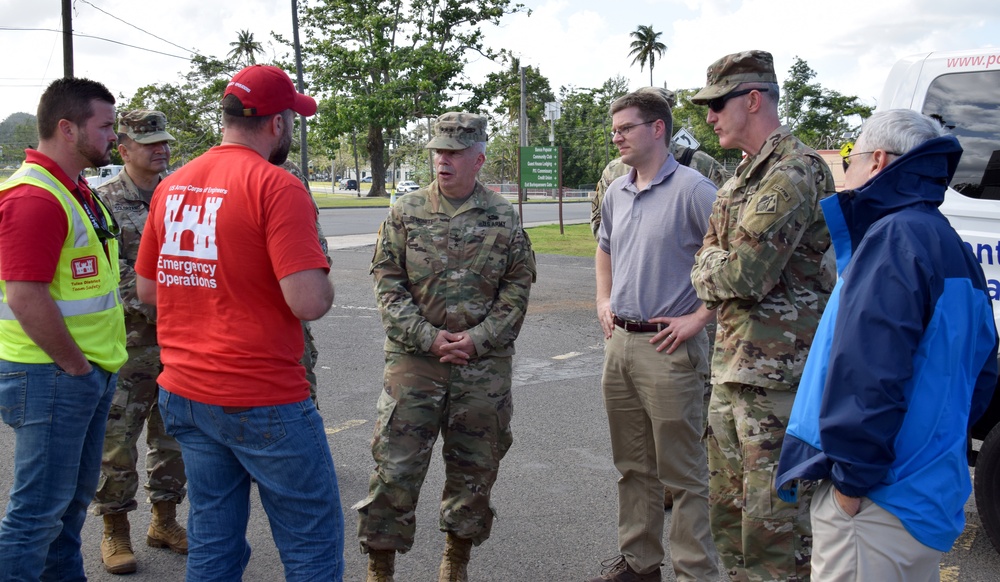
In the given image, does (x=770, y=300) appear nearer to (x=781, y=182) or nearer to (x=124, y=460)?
(x=781, y=182)

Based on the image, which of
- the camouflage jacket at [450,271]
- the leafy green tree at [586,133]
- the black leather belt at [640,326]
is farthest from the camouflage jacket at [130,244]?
the leafy green tree at [586,133]

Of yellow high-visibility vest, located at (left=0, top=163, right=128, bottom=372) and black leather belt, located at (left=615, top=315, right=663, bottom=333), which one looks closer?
yellow high-visibility vest, located at (left=0, top=163, right=128, bottom=372)

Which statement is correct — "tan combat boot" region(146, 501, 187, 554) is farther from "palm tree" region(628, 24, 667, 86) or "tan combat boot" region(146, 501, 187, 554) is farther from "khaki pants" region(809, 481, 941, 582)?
"palm tree" region(628, 24, 667, 86)

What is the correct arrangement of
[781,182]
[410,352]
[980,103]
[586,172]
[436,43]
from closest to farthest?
1. [781,182]
2. [410,352]
3. [980,103]
4. [436,43]
5. [586,172]

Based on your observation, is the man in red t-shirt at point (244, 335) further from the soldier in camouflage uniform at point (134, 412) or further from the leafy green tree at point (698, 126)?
the leafy green tree at point (698, 126)

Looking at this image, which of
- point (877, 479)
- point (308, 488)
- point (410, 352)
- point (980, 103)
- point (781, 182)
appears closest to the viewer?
point (877, 479)

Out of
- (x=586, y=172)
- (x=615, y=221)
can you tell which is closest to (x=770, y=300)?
(x=615, y=221)

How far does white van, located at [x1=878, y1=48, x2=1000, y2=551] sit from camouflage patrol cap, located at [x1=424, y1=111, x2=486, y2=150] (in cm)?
201

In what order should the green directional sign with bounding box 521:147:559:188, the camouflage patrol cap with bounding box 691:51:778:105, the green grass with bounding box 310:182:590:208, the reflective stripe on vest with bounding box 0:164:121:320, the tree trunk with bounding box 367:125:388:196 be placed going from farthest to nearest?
the tree trunk with bounding box 367:125:388:196 → the green grass with bounding box 310:182:590:208 → the green directional sign with bounding box 521:147:559:188 → the camouflage patrol cap with bounding box 691:51:778:105 → the reflective stripe on vest with bounding box 0:164:121:320

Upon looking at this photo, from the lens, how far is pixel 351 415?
5.99 meters

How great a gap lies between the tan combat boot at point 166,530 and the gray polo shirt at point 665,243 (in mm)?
2401

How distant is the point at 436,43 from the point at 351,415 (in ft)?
122

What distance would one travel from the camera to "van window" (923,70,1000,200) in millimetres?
3848

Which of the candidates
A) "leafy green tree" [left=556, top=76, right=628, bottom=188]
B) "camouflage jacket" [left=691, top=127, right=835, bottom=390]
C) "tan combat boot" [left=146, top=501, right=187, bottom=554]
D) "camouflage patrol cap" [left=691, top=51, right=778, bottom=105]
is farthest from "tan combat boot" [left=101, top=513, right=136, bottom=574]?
"leafy green tree" [left=556, top=76, right=628, bottom=188]
